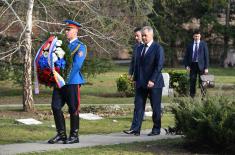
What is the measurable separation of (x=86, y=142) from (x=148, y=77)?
1.70 metres

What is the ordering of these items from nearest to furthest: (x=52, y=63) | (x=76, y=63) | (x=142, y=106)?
(x=52, y=63) → (x=76, y=63) → (x=142, y=106)

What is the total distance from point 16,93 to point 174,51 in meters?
25.1

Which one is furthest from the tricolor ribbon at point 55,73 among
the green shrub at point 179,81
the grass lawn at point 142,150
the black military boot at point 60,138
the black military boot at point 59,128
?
the green shrub at point 179,81

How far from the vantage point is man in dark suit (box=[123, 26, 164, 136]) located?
1048 centimetres

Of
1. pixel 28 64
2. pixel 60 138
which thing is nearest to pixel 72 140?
pixel 60 138

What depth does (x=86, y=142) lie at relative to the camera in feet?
31.8

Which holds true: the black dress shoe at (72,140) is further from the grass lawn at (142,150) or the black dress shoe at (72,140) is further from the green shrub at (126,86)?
the green shrub at (126,86)

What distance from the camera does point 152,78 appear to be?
10383mm

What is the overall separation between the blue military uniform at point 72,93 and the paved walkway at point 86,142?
24 cm

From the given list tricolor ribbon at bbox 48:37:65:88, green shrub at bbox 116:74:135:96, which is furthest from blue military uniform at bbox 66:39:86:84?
green shrub at bbox 116:74:135:96

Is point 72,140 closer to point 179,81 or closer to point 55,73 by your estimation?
point 55,73

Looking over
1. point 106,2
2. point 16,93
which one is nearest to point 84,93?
point 16,93

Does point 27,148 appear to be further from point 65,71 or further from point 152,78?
point 152,78

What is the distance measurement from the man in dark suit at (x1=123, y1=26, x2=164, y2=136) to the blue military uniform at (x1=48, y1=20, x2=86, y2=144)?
142 centimetres
